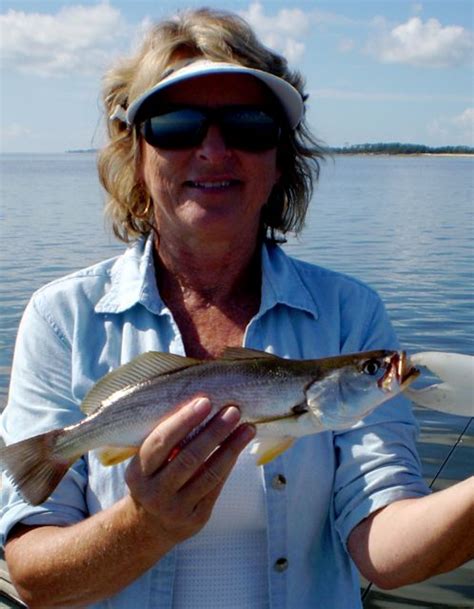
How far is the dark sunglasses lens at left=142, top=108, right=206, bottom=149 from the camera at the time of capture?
3.28 m

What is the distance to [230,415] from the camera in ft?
8.46

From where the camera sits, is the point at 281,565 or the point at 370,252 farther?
the point at 370,252

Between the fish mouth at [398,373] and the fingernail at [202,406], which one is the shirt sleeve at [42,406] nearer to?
the fingernail at [202,406]

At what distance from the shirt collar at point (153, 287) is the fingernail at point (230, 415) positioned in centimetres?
81

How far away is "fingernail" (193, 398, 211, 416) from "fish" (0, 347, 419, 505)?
5 cm

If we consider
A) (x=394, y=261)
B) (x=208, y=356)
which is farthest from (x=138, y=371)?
(x=394, y=261)

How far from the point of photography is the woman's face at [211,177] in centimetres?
328

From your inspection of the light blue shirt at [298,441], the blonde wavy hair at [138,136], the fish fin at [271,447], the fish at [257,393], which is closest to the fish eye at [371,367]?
the fish at [257,393]

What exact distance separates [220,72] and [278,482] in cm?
148

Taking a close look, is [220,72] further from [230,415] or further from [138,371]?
[230,415]

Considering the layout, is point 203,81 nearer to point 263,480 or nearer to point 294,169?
point 294,169

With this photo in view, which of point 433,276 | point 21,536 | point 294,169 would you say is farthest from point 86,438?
point 433,276

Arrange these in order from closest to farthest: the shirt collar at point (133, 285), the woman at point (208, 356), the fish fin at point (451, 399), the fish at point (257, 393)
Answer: the fish fin at point (451, 399), the fish at point (257, 393), the woman at point (208, 356), the shirt collar at point (133, 285)

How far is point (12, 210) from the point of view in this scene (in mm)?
37312
